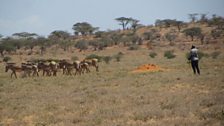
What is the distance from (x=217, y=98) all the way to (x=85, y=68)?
16.8 meters

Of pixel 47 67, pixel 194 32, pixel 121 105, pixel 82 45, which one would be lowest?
A: pixel 121 105

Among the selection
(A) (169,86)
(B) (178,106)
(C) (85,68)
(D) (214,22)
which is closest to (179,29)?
(D) (214,22)

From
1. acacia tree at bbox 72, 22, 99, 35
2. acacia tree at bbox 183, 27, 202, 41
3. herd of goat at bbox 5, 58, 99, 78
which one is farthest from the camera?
acacia tree at bbox 72, 22, 99, 35

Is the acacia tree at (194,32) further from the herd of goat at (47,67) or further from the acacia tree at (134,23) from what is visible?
the herd of goat at (47,67)

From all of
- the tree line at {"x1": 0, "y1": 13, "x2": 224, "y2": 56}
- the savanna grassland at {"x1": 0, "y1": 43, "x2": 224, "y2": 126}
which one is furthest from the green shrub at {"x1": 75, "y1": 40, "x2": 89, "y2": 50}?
the savanna grassland at {"x1": 0, "y1": 43, "x2": 224, "y2": 126}

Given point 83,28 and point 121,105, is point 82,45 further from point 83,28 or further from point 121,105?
point 121,105

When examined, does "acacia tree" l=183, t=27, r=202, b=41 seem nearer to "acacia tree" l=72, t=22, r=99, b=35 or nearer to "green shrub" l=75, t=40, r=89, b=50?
"green shrub" l=75, t=40, r=89, b=50

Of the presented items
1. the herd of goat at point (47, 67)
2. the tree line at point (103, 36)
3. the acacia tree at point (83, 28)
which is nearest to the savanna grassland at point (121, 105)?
the herd of goat at point (47, 67)

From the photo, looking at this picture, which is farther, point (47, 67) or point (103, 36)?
point (103, 36)

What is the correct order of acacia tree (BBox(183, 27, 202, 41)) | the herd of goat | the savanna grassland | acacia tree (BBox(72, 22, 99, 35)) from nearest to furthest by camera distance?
the savanna grassland, the herd of goat, acacia tree (BBox(183, 27, 202, 41)), acacia tree (BBox(72, 22, 99, 35))

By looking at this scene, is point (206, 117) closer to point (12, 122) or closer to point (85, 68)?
point (12, 122)

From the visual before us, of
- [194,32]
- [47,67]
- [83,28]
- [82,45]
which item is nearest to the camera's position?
[47,67]

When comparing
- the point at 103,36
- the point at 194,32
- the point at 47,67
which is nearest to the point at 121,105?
the point at 47,67

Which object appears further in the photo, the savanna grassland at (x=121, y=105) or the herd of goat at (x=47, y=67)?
the herd of goat at (x=47, y=67)
